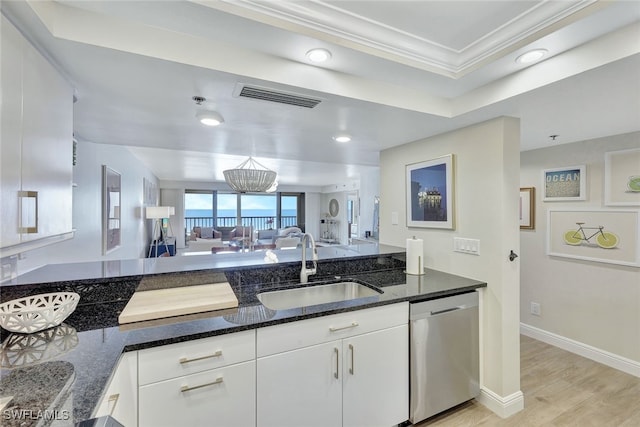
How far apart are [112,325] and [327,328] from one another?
3.41ft

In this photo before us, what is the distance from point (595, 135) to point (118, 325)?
3848 millimetres

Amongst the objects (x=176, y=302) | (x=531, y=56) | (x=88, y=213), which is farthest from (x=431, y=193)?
(x=88, y=213)

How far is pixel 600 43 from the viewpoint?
1.30 metres

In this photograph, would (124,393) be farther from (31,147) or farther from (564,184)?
(564,184)

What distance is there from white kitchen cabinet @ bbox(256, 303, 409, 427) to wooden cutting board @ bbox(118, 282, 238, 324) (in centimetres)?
34

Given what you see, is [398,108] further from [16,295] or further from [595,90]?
[16,295]

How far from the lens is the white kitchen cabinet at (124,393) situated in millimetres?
958

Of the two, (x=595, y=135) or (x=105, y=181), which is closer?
(x=595, y=135)

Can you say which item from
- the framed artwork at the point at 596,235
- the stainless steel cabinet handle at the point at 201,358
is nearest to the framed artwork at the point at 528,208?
the framed artwork at the point at 596,235

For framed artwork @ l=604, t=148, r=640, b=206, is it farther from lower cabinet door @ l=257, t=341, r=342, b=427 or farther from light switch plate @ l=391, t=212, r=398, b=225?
lower cabinet door @ l=257, t=341, r=342, b=427

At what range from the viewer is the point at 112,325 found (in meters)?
1.31

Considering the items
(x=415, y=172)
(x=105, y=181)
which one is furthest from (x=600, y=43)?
(x=105, y=181)

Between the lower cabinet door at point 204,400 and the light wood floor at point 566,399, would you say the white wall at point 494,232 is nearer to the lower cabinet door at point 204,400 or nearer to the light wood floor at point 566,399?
the light wood floor at point 566,399

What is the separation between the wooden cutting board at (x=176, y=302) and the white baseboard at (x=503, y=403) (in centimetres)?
195
